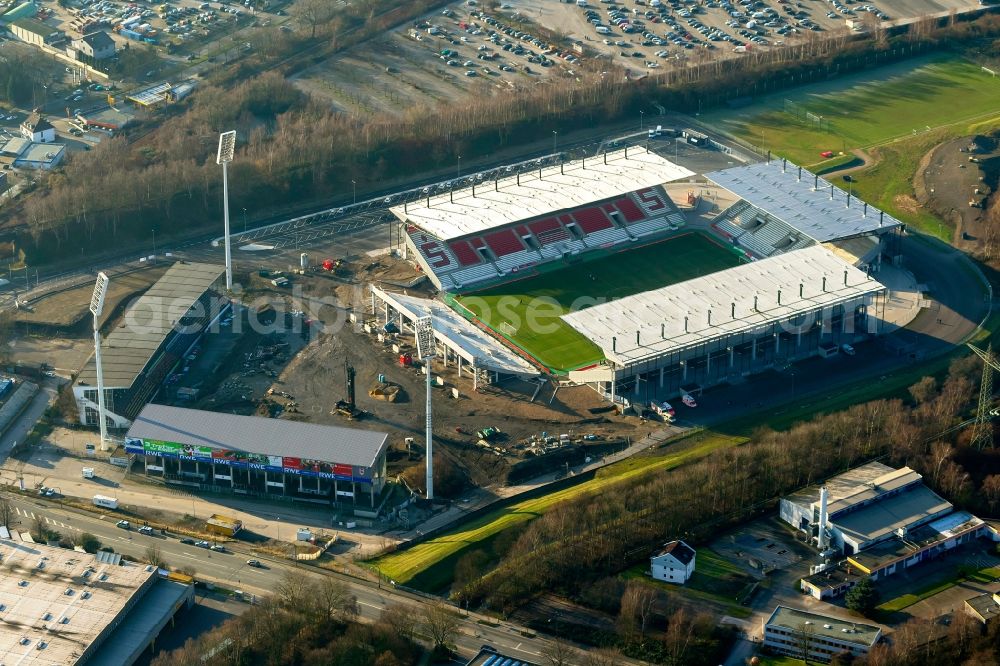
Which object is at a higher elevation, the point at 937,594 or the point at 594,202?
the point at 594,202

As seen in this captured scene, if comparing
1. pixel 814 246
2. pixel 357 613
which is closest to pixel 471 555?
pixel 357 613

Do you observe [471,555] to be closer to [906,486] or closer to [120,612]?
[120,612]

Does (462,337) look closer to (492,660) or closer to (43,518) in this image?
(43,518)

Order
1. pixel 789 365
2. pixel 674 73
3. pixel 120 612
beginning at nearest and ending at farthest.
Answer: pixel 120 612
pixel 789 365
pixel 674 73

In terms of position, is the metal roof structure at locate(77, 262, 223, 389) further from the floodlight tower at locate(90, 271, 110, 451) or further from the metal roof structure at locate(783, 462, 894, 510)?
the metal roof structure at locate(783, 462, 894, 510)

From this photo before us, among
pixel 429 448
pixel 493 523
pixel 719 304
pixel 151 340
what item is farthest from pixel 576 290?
pixel 151 340

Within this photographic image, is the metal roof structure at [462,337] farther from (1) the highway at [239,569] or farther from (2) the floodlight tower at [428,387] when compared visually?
(1) the highway at [239,569]

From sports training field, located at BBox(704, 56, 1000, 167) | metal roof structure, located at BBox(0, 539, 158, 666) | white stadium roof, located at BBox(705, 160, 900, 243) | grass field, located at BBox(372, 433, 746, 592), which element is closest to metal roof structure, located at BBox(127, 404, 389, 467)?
grass field, located at BBox(372, 433, 746, 592)
